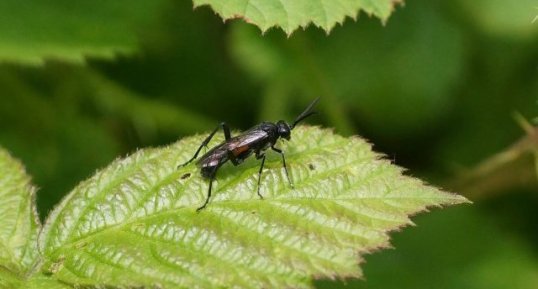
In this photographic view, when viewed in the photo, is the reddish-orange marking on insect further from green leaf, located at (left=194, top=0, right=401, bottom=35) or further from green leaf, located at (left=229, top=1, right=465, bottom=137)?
green leaf, located at (left=229, top=1, right=465, bottom=137)

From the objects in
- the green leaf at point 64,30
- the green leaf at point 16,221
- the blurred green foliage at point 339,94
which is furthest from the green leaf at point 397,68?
the green leaf at point 16,221

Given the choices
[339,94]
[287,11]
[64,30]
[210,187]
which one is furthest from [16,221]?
[339,94]

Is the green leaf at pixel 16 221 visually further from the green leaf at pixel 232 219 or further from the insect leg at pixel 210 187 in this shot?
the insect leg at pixel 210 187

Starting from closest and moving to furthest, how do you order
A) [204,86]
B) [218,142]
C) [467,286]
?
[218,142], [467,286], [204,86]

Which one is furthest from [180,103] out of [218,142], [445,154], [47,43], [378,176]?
[378,176]

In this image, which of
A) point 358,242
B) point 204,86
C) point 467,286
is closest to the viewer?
point 358,242

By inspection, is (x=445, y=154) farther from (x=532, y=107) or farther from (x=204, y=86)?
(x=204, y=86)

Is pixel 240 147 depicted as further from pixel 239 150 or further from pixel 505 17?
pixel 505 17
